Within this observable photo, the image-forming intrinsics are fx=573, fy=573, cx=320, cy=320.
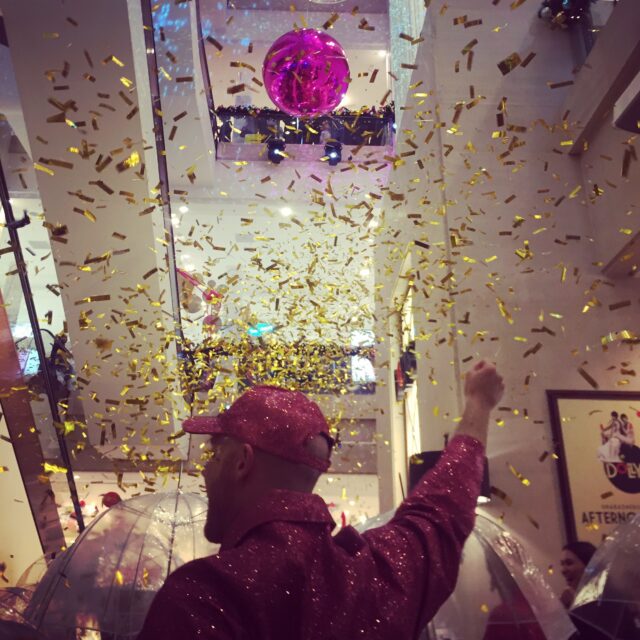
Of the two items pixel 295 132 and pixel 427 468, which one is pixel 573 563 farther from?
pixel 295 132

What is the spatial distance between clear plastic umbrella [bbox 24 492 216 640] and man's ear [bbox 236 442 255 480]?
0.95 meters

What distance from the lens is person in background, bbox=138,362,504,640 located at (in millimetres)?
918

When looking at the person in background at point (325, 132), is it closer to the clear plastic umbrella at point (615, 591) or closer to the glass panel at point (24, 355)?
the glass panel at point (24, 355)

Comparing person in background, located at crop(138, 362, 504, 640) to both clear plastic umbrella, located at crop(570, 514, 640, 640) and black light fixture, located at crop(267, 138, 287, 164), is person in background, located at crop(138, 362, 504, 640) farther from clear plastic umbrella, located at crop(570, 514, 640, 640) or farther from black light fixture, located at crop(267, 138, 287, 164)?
black light fixture, located at crop(267, 138, 287, 164)

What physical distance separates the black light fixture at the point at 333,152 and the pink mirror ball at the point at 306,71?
26.4 ft

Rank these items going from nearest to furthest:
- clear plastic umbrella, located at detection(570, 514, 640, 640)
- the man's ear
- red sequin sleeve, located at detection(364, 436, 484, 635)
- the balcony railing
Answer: red sequin sleeve, located at detection(364, 436, 484, 635) → the man's ear → clear plastic umbrella, located at detection(570, 514, 640, 640) → the balcony railing

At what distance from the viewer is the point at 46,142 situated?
4.57m

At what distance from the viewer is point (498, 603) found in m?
1.96

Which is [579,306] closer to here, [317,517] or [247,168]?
[317,517]

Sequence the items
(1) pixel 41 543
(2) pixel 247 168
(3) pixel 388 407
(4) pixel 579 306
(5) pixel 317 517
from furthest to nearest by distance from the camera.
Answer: (2) pixel 247 168
(3) pixel 388 407
(4) pixel 579 306
(1) pixel 41 543
(5) pixel 317 517

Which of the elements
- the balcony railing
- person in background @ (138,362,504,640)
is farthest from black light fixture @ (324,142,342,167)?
person in background @ (138,362,504,640)

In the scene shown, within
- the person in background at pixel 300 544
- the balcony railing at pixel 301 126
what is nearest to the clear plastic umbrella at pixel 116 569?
the person in background at pixel 300 544

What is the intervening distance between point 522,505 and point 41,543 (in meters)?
3.03

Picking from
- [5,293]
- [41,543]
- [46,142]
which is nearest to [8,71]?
[46,142]
